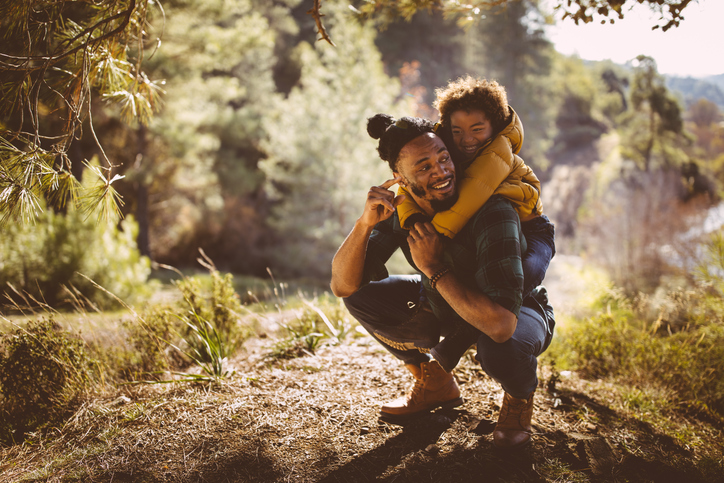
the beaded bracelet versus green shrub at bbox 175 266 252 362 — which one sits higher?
the beaded bracelet

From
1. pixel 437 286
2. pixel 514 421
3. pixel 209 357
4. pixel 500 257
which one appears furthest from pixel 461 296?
pixel 209 357

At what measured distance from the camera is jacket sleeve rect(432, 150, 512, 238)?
1.69 metres

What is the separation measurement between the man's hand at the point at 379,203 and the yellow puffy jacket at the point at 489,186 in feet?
0.32

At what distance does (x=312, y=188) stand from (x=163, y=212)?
4.83 m

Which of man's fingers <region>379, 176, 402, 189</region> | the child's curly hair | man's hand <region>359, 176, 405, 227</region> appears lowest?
man's hand <region>359, 176, 405, 227</region>

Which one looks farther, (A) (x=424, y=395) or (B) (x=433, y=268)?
(A) (x=424, y=395)

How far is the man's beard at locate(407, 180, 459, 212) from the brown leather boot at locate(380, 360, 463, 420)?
0.88 metres

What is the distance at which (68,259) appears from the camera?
5.52m

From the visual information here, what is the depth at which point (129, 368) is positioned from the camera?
2.88 m

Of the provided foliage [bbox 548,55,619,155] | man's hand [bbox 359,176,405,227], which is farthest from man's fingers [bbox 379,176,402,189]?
foliage [bbox 548,55,619,155]

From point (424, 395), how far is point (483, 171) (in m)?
1.22

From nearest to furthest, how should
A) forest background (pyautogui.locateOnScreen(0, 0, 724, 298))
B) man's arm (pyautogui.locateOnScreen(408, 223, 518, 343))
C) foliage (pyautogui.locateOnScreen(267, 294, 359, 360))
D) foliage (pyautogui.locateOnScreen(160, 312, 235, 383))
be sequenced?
man's arm (pyautogui.locateOnScreen(408, 223, 518, 343)) → foliage (pyautogui.locateOnScreen(160, 312, 235, 383)) → foliage (pyautogui.locateOnScreen(267, 294, 359, 360)) → forest background (pyautogui.locateOnScreen(0, 0, 724, 298))

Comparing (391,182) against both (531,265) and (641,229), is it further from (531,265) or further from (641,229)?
(641,229)

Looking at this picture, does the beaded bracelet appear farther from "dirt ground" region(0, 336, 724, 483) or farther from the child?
"dirt ground" region(0, 336, 724, 483)
